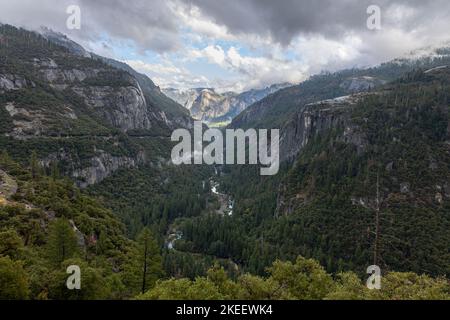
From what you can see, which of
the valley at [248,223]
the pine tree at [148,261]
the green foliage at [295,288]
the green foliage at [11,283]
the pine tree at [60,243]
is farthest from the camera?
the pine tree at [148,261]

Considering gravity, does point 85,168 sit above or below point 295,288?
above

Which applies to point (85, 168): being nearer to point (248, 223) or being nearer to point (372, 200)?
point (248, 223)

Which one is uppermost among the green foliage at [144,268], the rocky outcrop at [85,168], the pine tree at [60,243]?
the rocky outcrop at [85,168]

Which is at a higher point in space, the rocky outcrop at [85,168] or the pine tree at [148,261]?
the rocky outcrop at [85,168]

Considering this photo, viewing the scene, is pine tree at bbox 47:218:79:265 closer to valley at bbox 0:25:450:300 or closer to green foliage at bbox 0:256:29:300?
valley at bbox 0:25:450:300

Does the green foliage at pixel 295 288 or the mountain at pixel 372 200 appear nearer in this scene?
the green foliage at pixel 295 288

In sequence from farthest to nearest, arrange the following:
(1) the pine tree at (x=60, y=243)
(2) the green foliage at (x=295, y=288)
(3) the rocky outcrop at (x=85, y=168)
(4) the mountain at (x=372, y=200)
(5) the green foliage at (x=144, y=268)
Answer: (3) the rocky outcrop at (x=85, y=168)
(4) the mountain at (x=372, y=200)
(5) the green foliage at (x=144, y=268)
(1) the pine tree at (x=60, y=243)
(2) the green foliage at (x=295, y=288)

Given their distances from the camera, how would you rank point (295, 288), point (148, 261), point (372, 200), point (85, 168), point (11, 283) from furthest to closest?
point (85, 168) → point (372, 200) → point (148, 261) → point (295, 288) → point (11, 283)

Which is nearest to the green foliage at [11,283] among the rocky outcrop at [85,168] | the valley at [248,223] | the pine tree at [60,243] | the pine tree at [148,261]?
the valley at [248,223]

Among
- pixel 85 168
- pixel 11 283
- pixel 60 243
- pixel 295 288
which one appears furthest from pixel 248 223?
pixel 11 283

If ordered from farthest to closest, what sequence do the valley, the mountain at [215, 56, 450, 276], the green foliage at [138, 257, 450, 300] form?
the mountain at [215, 56, 450, 276] < the valley < the green foliage at [138, 257, 450, 300]

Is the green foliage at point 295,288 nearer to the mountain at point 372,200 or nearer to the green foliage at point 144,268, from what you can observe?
the green foliage at point 144,268

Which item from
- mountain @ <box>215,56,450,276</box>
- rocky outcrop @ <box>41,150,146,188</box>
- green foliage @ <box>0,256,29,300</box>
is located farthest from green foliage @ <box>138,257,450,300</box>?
rocky outcrop @ <box>41,150,146,188</box>
